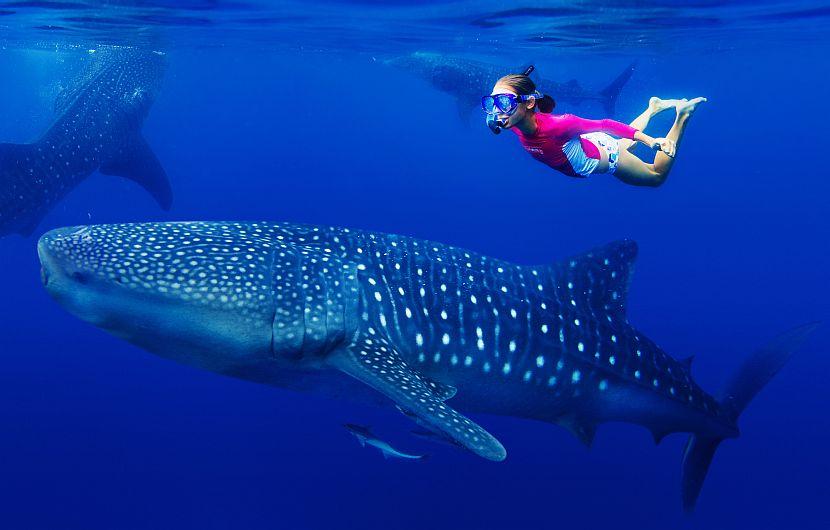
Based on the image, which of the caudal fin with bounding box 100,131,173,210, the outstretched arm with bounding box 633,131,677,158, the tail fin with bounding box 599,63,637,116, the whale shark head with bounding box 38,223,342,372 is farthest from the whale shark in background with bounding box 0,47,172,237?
the tail fin with bounding box 599,63,637,116

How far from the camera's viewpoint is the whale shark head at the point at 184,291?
12.3 feet

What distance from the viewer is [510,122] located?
15.3 feet

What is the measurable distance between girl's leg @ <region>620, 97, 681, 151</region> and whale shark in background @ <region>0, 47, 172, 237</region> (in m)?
7.91

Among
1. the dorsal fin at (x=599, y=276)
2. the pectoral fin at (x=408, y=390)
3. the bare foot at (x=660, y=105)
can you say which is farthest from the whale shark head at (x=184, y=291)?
the bare foot at (x=660, y=105)

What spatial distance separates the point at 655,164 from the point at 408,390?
3098 millimetres

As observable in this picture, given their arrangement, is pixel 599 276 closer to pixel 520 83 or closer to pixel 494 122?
pixel 494 122

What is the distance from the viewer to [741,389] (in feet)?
18.9

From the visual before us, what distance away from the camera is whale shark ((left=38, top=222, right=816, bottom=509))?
3848mm

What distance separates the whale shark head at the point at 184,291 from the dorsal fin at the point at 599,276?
239 centimetres

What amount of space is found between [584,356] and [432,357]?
1470 millimetres

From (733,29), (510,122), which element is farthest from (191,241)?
(733,29)

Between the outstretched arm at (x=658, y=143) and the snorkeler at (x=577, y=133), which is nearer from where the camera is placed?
the snorkeler at (x=577, y=133)

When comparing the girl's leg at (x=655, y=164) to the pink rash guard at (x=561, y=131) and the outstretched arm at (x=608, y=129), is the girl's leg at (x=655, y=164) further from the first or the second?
the pink rash guard at (x=561, y=131)

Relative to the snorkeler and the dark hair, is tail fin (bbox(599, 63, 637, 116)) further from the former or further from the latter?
the dark hair
